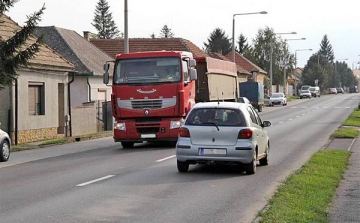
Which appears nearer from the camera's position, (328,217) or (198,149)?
(328,217)

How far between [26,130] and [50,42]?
787 inches

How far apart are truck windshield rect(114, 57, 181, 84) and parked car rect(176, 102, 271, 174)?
23.4 feet

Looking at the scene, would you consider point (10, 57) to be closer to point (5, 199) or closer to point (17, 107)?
point (17, 107)

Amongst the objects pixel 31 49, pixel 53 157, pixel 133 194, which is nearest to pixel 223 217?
pixel 133 194

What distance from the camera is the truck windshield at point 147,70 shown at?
23172 mm

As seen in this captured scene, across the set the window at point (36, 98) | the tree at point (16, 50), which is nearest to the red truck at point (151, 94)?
the tree at point (16, 50)

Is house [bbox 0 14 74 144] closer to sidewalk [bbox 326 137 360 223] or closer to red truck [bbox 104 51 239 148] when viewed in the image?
red truck [bbox 104 51 239 148]

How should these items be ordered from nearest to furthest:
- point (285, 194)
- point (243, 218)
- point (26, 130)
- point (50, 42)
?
1. point (243, 218)
2. point (285, 194)
3. point (26, 130)
4. point (50, 42)

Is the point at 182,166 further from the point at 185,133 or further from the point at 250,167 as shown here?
the point at 250,167

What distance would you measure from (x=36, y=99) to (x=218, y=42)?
104007 millimetres

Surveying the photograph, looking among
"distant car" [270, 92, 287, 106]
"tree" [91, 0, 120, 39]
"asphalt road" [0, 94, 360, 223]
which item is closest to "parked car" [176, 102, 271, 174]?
"asphalt road" [0, 94, 360, 223]

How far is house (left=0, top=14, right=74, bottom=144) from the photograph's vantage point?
2844 cm

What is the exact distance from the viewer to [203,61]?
27609 mm

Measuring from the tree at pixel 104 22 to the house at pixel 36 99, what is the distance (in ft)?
303
